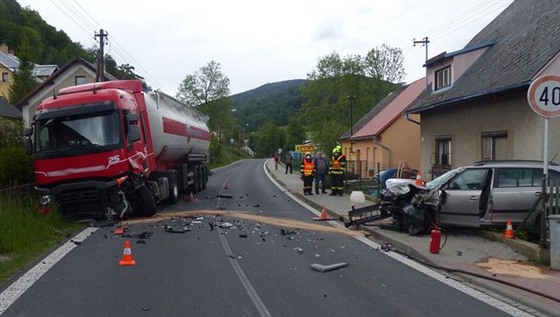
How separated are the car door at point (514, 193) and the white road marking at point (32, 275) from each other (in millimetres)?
8002

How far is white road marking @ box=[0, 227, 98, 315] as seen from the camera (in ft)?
22.0

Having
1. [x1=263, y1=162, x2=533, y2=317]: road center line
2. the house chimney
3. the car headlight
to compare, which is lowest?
[x1=263, y1=162, x2=533, y2=317]: road center line

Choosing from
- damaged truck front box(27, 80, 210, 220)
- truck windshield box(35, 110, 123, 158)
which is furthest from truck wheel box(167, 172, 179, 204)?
truck windshield box(35, 110, 123, 158)

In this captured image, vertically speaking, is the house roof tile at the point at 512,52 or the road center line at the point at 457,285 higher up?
the house roof tile at the point at 512,52

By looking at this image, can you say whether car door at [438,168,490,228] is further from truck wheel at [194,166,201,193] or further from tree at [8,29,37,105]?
tree at [8,29,37,105]

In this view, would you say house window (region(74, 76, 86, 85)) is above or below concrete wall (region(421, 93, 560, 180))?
above

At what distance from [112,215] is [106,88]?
3.51 meters

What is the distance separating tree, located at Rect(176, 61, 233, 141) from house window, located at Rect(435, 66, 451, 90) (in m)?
80.9

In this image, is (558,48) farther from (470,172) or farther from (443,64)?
(443,64)

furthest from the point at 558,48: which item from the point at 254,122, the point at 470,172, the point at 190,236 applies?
the point at 254,122

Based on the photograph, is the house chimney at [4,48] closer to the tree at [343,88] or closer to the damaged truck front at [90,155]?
the tree at [343,88]

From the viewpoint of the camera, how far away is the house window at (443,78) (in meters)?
21.6

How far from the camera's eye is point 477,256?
949 cm

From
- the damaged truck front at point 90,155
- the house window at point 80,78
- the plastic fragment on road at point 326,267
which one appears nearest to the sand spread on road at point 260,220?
the damaged truck front at point 90,155
